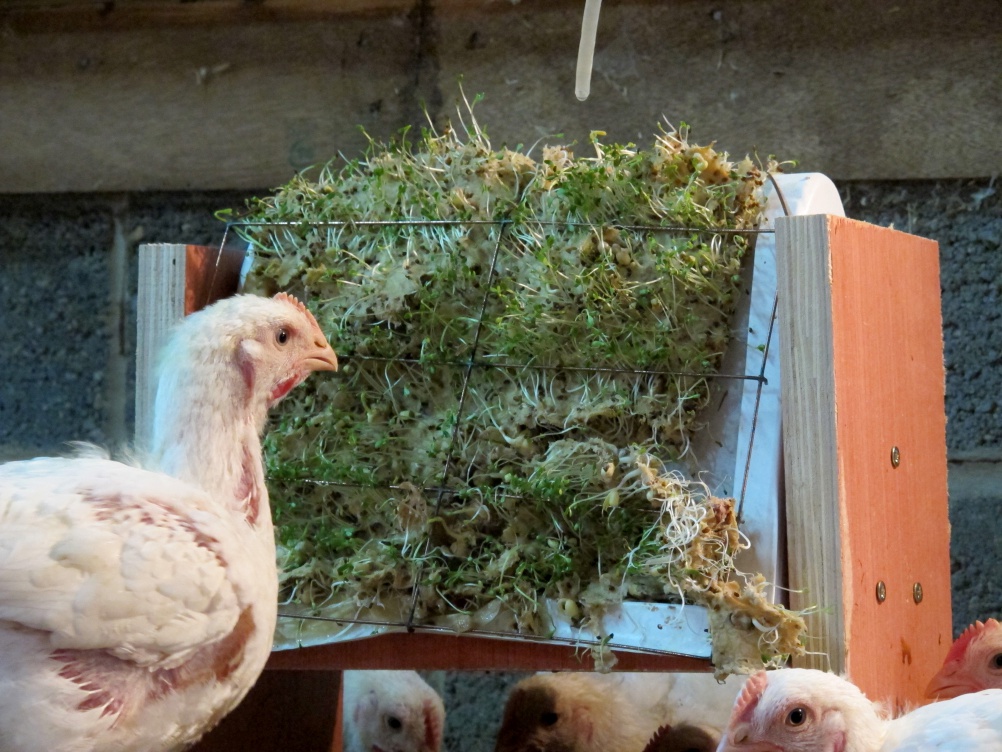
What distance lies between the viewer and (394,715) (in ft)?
8.01

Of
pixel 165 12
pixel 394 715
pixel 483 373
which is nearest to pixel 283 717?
pixel 394 715

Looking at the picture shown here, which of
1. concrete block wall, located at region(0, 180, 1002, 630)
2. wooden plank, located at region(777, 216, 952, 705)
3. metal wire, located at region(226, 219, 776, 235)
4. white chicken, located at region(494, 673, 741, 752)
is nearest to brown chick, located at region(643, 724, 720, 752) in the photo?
white chicken, located at region(494, 673, 741, 752)

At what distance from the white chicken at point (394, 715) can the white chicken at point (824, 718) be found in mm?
1264

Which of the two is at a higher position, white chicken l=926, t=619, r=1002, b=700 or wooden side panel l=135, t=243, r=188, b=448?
wooden side panel l=135, t=243, r=188, b=448

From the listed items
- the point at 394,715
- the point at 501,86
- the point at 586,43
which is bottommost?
the point at 394,715

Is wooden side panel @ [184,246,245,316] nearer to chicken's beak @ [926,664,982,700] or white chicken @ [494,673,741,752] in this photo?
white chicken @ [494,673,741,752]

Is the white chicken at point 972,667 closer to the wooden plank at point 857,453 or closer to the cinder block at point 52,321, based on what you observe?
the wooden plank at point 857,453

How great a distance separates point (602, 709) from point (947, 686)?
81 cm

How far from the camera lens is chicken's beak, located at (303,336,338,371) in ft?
4.58

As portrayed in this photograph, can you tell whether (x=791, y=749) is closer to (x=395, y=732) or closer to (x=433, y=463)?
(x=433, y=463)

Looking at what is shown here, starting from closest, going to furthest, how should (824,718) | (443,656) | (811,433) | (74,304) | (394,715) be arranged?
(824,718), (811,433), (443,656), (394,715), (74,304)

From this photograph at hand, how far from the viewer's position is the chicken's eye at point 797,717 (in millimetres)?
1246

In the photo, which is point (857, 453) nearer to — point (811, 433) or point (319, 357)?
point (811, 433)

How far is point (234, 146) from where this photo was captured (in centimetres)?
272
